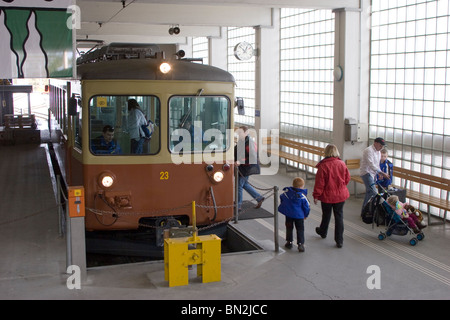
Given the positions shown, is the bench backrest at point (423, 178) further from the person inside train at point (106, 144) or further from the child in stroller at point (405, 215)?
the person inside train at point (106, 144)

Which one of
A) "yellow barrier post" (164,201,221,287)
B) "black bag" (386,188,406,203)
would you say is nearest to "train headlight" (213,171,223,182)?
"yellow barrier post" (164,201,221,287)

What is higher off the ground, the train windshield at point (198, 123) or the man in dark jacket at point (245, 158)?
the train windshield at point (198, 123)

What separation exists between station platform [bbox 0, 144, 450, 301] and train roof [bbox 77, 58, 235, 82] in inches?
92.9

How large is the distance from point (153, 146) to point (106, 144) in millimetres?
635

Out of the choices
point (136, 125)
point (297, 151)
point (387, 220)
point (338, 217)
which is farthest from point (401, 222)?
point (297, 151)

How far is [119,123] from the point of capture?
25.4 feet

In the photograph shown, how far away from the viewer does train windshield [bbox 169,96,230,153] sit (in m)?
7.95

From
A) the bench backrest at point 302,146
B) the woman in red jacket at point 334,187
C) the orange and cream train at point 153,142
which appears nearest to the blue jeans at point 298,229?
the woman in red jacket at point 334,187

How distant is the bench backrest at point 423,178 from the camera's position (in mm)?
9722

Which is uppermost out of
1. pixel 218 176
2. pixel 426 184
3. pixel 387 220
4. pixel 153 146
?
pixel 153 146

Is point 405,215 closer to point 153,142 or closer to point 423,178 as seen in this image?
point 423,178

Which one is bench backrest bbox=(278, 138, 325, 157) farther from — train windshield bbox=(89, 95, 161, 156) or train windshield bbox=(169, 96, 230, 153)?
train windshield bbox=(89, 95, 161, 156)

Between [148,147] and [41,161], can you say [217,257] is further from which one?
[41,161]

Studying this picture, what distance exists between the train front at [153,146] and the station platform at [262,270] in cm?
85
